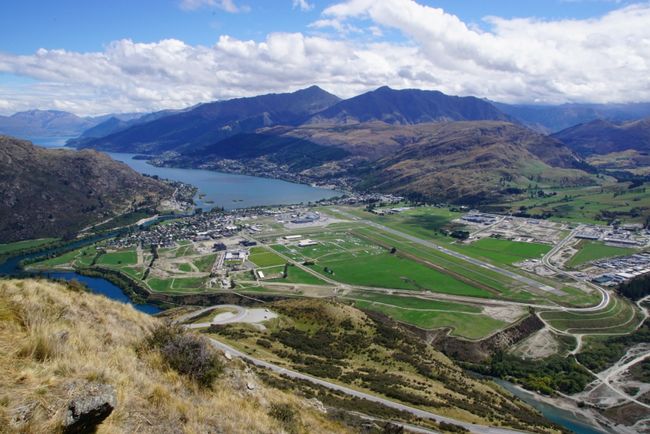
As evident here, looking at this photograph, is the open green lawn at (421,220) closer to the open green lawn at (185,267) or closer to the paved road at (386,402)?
the open green lawn at (185,267)

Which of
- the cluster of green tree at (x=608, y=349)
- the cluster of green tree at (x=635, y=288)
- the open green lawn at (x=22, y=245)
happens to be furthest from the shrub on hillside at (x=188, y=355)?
the open green lawn at (x=22, y=245)

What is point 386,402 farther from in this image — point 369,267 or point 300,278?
point 369,267

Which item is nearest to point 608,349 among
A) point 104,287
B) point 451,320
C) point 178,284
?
point 451,320

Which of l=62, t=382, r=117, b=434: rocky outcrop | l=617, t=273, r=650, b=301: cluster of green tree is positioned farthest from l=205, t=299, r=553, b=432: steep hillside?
l=617, t=273, r=650, b=301: cluster of green tree

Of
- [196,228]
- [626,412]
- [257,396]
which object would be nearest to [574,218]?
[626,412]

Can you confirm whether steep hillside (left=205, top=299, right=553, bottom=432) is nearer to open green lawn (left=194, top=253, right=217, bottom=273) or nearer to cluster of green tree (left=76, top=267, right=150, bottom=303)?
cluster of green tree (left=76, top=267, right=150, bottom=303)
